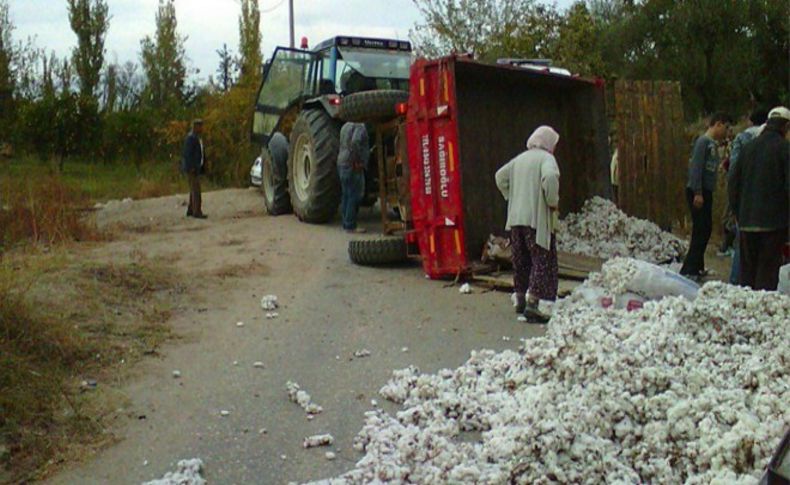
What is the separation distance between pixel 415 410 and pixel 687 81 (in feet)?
72.9

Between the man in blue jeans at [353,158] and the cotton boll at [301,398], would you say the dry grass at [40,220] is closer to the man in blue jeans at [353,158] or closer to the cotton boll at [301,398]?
the man in blue jeans at [353,158]

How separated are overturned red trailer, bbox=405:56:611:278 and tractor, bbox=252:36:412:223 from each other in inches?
57.0

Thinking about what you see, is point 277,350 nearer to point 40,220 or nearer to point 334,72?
point 40,220

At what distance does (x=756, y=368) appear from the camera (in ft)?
17.0

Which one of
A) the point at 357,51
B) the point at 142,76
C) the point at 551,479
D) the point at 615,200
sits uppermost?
the point at 142,76

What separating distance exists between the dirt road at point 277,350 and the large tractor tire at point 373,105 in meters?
→ 1.61

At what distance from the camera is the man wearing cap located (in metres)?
7.72

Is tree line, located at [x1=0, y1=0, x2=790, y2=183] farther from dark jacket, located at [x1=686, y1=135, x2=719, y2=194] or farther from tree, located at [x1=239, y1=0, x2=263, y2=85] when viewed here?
dark jacket, located at [x1=686, y1=135, x2=719, y2=194]

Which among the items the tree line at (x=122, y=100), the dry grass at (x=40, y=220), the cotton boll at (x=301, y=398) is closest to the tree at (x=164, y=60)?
the tree line at (x=122, y=100)

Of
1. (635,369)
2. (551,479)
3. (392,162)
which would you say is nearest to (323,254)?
(392,162)

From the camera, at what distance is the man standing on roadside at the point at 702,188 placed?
9.53 m

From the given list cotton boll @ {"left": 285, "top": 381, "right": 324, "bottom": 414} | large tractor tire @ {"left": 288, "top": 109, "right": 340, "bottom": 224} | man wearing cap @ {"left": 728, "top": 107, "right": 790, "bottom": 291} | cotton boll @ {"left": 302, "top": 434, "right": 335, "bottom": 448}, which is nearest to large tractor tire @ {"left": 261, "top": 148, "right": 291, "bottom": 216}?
large tractor tire @ {"left": 288, "top": 109, "right": 340, "bottom": 224}

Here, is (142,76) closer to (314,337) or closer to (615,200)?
(615,200)

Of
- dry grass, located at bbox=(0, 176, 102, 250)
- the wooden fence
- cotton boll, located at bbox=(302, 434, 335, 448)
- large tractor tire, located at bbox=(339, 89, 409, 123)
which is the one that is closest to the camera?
cotton boll, located at bbox=(302, 434, 335, 448)
